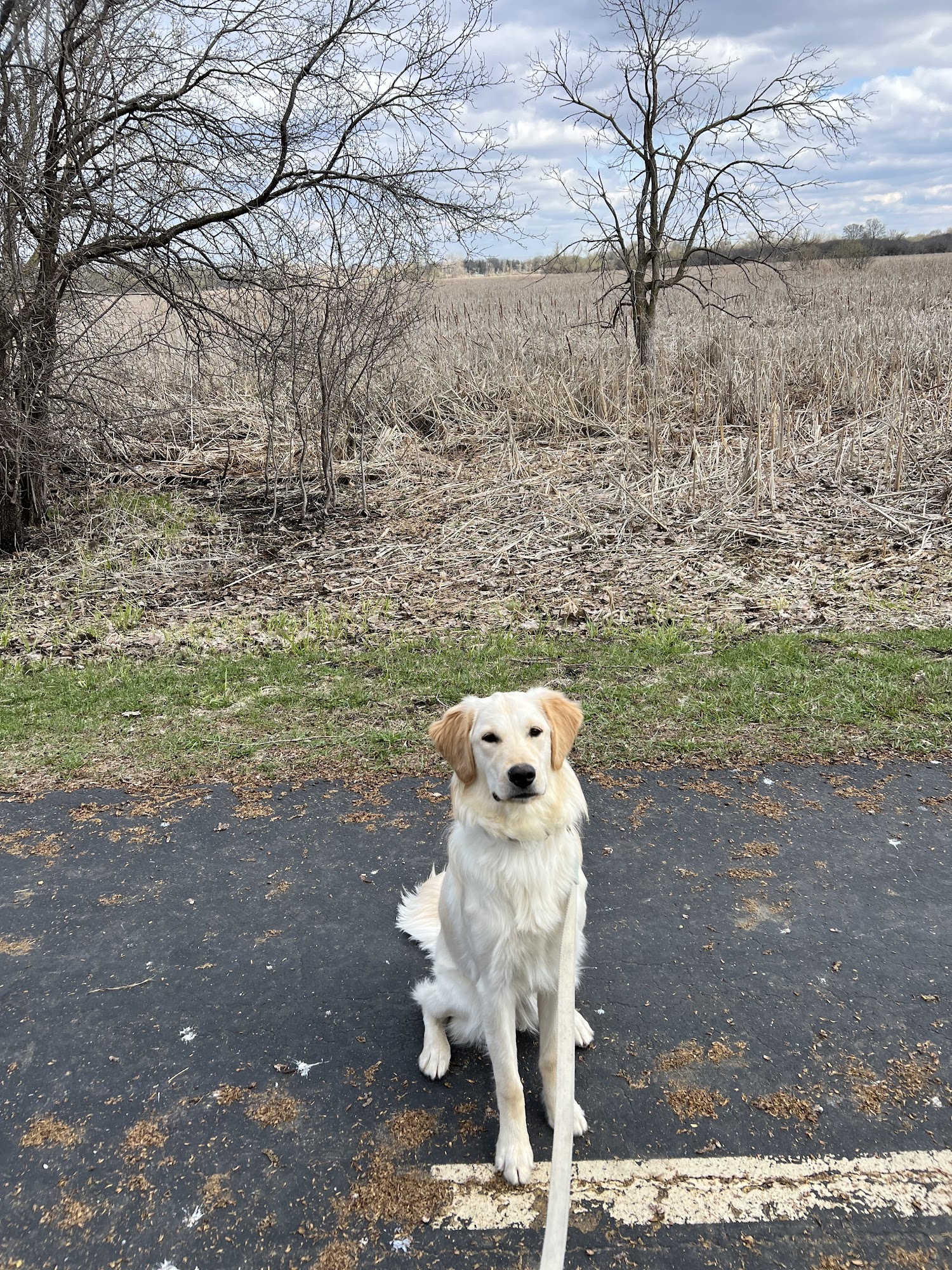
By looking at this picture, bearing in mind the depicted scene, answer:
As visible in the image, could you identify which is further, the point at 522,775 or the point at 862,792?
the point at 862,792

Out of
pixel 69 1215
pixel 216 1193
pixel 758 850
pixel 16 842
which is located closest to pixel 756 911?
pixel 758 850

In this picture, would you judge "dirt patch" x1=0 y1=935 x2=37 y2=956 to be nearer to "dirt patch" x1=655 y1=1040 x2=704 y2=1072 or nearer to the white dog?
the white dog

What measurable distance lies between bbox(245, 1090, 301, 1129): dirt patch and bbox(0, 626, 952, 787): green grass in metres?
2.31

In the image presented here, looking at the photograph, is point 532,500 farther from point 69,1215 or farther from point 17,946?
point 69,1215

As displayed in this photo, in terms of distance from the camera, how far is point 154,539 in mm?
9617

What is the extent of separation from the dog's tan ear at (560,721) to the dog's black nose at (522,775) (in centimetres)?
19

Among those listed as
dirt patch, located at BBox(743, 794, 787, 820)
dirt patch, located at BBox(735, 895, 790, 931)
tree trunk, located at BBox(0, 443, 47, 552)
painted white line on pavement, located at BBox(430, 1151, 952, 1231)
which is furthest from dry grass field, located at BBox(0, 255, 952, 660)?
painted white line on pavement, located at BBox(430, 1151, 952, 1231)

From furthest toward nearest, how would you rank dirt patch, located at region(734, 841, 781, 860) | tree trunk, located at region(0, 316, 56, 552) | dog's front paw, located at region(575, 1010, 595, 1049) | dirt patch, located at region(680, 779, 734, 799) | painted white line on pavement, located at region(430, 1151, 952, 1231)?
tree trunk, located at region(0, 316, 56, 552) < dirt patch, located at region(680, 779, 734, 799) < dirt patch, located at region(734, 841, 781, 860) < dog's front paw, located at region(575, 1010, 595, 1049) < painted white line on pavement, located at region(430, 1151, 952, 1231)

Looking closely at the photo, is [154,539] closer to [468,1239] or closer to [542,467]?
[542,467]

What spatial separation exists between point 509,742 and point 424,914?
1161mm

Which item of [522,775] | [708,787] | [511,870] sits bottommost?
[708,787]

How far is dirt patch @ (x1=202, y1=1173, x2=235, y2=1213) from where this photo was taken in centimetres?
234

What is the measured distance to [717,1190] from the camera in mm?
2299

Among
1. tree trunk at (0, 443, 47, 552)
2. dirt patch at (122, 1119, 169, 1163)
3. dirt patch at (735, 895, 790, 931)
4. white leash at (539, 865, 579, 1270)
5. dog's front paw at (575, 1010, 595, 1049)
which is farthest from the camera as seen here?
tree trunk at (0, 443, 47, 552)
